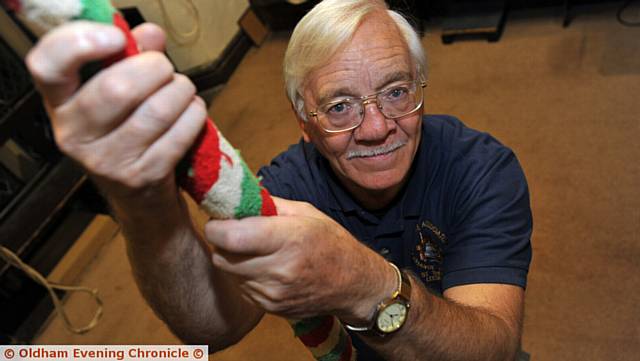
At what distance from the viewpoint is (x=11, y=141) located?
260 centimetres

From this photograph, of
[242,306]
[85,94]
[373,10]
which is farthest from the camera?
[373,10]

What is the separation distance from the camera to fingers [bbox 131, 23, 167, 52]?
22.1 inches

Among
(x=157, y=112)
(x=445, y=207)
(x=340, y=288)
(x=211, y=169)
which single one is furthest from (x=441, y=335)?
(x=157, y=112)

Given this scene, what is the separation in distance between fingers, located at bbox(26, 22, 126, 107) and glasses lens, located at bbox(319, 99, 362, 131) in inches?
29.4

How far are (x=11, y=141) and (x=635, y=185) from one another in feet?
9.37

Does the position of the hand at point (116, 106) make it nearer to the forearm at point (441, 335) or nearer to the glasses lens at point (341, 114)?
the forearm at point (441, 335)

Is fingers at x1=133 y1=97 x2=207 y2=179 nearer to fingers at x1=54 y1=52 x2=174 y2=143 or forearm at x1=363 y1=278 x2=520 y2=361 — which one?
fingers at x1=54 y1=52 x2=174 y2=143

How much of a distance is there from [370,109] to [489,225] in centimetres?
36

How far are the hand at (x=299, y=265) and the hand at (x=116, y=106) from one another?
0.42ft

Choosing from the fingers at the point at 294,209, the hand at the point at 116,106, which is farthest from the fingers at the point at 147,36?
the fingers at the point at 294,209

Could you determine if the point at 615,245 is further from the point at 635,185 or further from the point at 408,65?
the point at 408,65

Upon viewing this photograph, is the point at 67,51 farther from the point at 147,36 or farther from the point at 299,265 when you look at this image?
the point at 299,265

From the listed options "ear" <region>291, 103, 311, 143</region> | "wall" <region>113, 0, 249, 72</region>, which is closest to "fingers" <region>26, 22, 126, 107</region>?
"ear" <region>291, 103, 311, 143</region>

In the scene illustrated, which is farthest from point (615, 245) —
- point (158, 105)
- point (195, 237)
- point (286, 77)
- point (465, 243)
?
point (158, 105)
